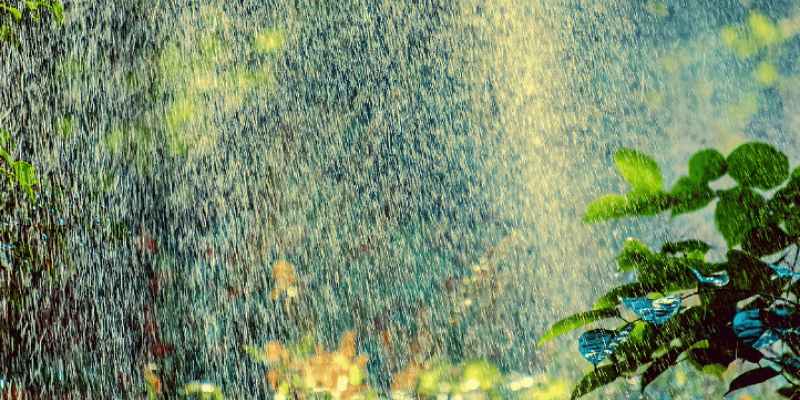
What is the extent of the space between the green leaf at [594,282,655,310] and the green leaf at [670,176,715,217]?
0.09 metres

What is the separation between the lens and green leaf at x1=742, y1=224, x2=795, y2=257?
0.53 m

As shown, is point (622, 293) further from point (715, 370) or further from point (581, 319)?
point (715, 370)

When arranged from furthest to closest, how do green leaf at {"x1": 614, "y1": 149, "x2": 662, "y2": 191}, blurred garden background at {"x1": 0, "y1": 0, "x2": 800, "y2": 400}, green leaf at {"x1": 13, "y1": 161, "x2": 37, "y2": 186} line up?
blurred garden background at {"x1": 0, "y1": 0, "x2": 800, "y2": 400}, green leaf at {"x1": 13, "y1": 161, "x2": 37, "y2": 186}, green leaf at {"x1": 614, "y1": 149, "x2": 662, "y2": 191}

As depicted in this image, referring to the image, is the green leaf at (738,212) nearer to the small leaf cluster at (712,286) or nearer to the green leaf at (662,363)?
the small leaf cluster at (712,286)

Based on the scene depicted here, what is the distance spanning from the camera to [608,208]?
58 centimetres

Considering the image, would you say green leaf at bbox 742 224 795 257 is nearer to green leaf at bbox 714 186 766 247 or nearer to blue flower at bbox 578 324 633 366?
green leaf at bbox 714 186 766 247

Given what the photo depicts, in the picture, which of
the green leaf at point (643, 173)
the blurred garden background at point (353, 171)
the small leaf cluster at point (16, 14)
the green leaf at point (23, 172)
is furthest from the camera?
the blurred garden background at point (353, 171)

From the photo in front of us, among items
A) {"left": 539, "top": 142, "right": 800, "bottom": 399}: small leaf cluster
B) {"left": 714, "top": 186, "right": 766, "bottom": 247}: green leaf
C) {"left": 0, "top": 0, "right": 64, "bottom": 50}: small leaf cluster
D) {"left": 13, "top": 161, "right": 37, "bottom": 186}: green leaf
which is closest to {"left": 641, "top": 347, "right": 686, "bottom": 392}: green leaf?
{"left": 539, "top": 142, "right": 800, "bottom": 399}: small leaf cluster

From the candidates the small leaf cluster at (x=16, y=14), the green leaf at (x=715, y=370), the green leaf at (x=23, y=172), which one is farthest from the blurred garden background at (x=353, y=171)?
the green leaf at (x=715, y=370)

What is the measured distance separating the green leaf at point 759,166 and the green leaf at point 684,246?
99 mm

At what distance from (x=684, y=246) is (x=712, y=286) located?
0.45ft

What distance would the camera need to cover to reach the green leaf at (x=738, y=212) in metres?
0.54

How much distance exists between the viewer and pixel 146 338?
2334 mm

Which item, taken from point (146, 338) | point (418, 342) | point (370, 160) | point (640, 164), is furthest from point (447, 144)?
point (640, 164)
